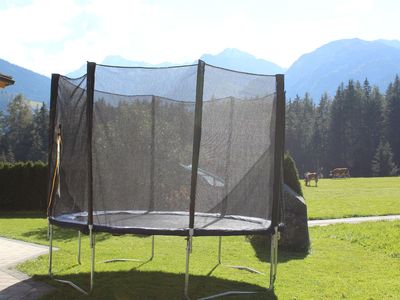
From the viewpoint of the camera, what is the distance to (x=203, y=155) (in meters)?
5.92

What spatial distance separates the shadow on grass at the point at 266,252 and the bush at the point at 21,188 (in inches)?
515

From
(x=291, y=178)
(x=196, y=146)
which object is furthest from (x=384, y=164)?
(x=196, y=146)

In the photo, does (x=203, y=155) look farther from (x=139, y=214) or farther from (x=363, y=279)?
(x=363, y=279)

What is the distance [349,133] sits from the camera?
276 feet

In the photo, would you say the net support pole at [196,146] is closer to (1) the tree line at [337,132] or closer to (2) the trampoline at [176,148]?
(2) the trampoline at [176,148]

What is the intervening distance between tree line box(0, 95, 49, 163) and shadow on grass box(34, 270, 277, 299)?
2436 inches

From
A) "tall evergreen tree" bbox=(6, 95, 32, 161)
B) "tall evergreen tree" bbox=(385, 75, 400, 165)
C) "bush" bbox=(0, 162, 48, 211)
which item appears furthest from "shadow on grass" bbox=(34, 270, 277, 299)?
"tall evergreen tree" bbox=(385, 75, 400, 165)

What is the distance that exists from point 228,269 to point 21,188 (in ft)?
50.9

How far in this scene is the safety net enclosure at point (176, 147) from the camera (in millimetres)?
5953

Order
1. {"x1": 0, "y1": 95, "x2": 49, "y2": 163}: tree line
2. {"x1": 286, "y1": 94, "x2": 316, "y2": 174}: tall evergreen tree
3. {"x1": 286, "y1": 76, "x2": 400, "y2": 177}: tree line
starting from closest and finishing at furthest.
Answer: {"x1": 0, "y1": 95, "x2": 49, "y2": 163}: tree line
{"x1": 286, "y1": 76, "x2": 400, "y2": 177}: tree line
{"x1": 286, "y1": 94, "x2": 316, "y2": 174}: tall evergreen tree

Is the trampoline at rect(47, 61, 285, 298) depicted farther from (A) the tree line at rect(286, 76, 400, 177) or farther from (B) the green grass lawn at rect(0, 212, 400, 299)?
(A) the tree line at rect(286, 76, 400, 177)

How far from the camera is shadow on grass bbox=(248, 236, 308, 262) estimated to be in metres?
8.98

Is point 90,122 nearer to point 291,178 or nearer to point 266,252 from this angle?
point 266,252

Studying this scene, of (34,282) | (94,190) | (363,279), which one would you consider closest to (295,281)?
(363,279)
